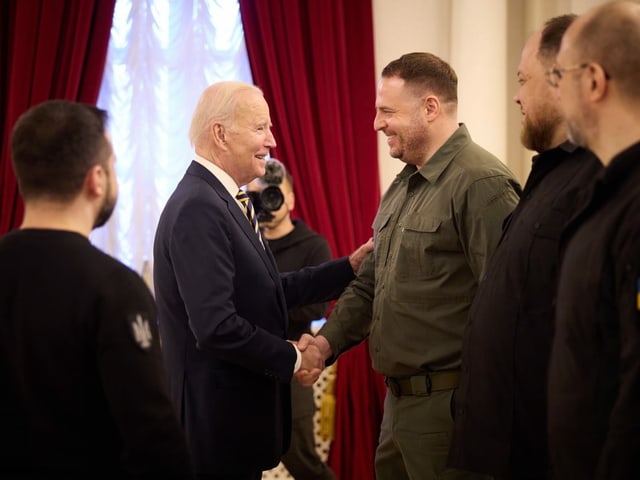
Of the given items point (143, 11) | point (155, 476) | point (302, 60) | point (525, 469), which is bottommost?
point (525, 469)

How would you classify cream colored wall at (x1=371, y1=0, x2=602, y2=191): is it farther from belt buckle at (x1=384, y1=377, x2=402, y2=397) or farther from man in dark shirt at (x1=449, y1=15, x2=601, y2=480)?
man in dark shirt at (x1=449, y1=15, x2=601, y2=480)

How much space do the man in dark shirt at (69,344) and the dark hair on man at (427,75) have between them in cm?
141

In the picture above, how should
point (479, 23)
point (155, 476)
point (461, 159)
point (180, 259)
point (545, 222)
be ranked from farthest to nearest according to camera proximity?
point (479, 23) < point (461, 159) < point (180, 259) < point (545, 222) < point (155, 476)

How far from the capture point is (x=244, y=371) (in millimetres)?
2439

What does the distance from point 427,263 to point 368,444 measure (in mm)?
2312

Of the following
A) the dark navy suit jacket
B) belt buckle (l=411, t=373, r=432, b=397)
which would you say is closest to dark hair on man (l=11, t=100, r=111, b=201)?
the dark navy suit jacket

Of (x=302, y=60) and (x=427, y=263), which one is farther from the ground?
(x=302, y=60)

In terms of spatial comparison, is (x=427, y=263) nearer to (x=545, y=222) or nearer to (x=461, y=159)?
(x=461, y=159)

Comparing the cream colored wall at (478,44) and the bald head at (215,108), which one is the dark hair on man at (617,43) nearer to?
the bald head at (215,108)

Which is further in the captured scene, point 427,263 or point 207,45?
point 207,45

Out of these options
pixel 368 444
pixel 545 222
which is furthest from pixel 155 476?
pixel 368 444

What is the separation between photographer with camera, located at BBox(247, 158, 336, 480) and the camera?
12.3 ft

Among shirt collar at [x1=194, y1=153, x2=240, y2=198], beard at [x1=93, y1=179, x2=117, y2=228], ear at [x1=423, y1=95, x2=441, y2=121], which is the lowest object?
shirt collar at [x1=194, y1=153, x2=240, y2=198]

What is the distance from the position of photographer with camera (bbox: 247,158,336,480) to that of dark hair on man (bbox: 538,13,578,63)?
5.96 ft
